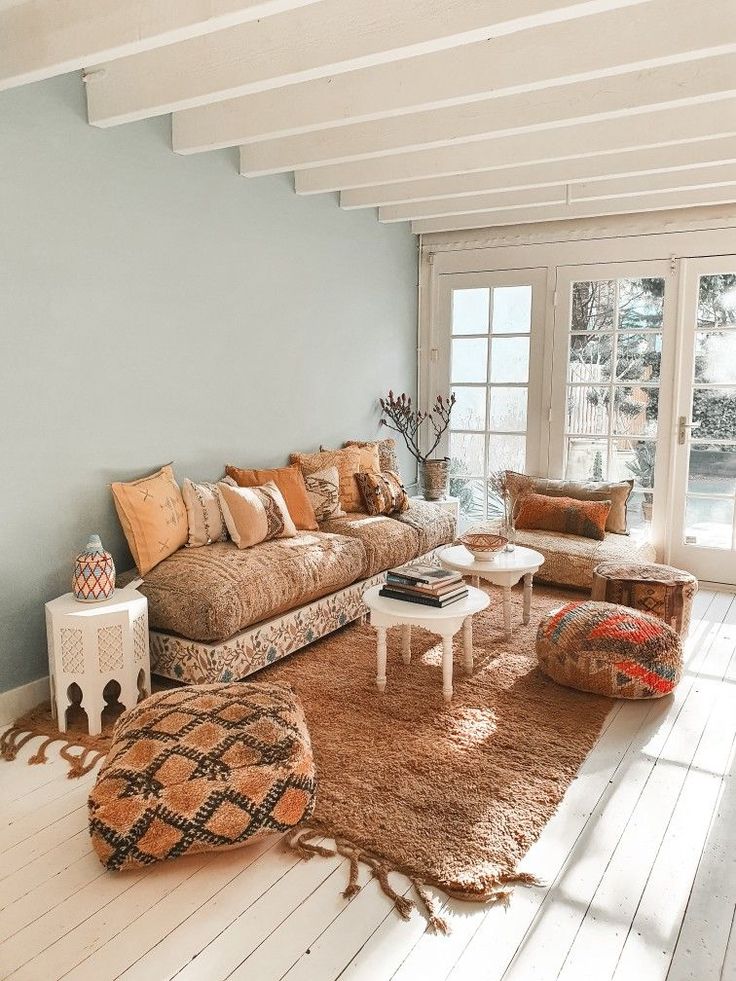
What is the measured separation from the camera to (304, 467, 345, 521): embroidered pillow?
15.1 feet

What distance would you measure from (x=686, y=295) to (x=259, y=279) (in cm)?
273

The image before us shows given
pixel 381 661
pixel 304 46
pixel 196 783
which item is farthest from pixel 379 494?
pixel 196 783

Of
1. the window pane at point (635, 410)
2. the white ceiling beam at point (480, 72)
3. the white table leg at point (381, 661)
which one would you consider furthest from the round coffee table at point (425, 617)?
the window pane at point (635, 410)

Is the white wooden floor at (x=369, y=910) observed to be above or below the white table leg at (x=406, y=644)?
below

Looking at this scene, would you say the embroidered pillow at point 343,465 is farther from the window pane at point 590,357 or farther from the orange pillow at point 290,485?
the window pane at point 590,357

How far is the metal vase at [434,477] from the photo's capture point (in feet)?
18.8

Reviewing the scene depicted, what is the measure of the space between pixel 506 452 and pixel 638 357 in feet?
3.78

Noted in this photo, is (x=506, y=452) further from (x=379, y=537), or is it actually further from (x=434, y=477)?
(x=379, y=537)

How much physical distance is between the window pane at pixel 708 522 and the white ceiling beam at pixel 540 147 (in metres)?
2.44

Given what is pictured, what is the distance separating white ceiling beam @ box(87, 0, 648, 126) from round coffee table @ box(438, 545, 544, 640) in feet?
7.25

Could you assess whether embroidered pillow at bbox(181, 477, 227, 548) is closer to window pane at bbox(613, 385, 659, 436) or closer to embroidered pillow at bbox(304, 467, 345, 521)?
embroidered pillow at bbox(304, 467, 345, 521)

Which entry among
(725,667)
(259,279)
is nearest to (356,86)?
(259,279)

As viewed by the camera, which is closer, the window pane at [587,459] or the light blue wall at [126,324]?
the light blue wall at [126,324]

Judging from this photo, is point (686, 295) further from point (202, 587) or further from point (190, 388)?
point (202, 587)
